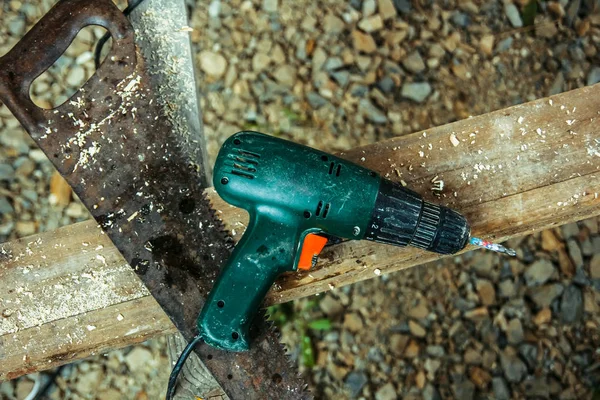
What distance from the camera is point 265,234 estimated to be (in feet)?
4.43

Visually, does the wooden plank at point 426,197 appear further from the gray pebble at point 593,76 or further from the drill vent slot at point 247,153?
the gray pebble at point 593,76

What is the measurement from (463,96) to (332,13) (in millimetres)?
641

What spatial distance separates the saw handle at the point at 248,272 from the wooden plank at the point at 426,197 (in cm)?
11

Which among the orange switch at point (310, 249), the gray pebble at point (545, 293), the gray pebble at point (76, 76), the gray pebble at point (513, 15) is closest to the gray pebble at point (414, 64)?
the gray pebble at point (513, 15)

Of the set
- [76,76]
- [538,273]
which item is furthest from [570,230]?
[76,76]

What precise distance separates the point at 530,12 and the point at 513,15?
7 centimetres

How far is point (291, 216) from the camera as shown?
133cm

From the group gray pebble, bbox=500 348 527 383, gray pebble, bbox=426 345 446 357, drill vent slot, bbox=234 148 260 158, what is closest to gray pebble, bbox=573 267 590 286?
gray pebble, bbox=500 348 527 383

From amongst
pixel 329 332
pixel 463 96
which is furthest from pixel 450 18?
pixel 329 332

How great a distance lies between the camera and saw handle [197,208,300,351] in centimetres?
135

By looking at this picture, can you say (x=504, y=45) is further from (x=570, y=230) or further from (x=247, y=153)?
(x=247, y=153)

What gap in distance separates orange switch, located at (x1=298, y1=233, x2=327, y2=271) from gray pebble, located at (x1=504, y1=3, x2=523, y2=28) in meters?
1.54

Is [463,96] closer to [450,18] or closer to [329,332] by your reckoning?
[450,18]

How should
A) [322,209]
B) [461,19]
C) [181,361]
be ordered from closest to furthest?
[322,209]
[181,361]
[461,19]
